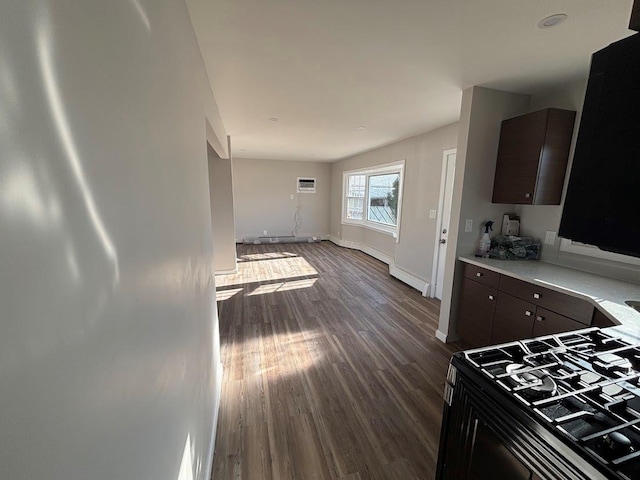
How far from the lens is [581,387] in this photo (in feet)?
2.76

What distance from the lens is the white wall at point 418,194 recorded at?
3.77 metres

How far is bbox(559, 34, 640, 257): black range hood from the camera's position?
85cm

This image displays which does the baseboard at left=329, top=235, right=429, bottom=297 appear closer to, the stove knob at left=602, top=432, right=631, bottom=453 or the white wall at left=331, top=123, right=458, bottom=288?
the white wall at left=331, top=123, right=458, bottom=288

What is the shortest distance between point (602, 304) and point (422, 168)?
2.96 metres

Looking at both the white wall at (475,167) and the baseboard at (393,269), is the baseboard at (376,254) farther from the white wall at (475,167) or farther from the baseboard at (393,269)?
the white wall at (475,167)

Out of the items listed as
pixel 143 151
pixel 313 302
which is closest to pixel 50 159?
pixel 143 151

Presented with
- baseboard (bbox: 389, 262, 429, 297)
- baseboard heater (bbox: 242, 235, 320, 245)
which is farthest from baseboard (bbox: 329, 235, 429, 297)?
baseboard heater (bbox: 242, 235, 320, 245)

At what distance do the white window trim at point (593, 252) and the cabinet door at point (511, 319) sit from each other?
593mm

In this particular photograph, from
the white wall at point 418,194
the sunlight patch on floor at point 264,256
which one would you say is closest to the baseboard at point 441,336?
the white wall at point 418,194

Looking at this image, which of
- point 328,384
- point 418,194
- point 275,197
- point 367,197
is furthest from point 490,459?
point 275,197

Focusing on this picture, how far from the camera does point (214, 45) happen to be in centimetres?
171

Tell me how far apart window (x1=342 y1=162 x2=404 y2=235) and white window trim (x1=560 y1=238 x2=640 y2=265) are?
2.63 m

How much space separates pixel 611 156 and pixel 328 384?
2.09 metres

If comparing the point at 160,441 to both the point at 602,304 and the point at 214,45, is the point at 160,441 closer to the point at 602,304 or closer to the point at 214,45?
the point at 214,45
